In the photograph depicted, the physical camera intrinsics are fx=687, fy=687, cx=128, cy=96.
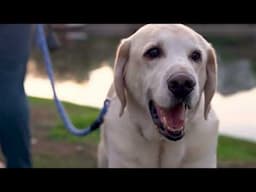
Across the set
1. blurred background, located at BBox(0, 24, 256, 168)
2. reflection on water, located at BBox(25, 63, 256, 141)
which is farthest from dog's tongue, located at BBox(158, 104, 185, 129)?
reflection on water, located at BBox(25, 63, 256, 141)

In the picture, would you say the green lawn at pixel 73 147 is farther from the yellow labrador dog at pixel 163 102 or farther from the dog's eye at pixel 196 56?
the dog's eye at pixel 196 56

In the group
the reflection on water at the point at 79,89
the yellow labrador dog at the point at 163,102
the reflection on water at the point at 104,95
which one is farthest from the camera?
the reflection on water at the point at 79,89

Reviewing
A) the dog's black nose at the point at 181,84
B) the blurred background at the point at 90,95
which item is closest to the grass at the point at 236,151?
the blurred background at the point at 90,95

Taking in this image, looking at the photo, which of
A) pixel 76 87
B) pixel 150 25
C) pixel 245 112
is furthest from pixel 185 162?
pixel 76 87

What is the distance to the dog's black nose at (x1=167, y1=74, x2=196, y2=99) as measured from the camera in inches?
107

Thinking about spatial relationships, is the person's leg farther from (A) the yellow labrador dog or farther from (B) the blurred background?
(B) the blurred background

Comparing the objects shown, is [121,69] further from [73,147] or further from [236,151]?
[236,151]

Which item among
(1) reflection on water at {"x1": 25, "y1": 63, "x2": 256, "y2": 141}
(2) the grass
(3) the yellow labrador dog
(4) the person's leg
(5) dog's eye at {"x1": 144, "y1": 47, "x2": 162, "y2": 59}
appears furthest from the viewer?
(1) reflection on water at {"x1": 25, "y1": 63, "x2": 256, "y2": 141}

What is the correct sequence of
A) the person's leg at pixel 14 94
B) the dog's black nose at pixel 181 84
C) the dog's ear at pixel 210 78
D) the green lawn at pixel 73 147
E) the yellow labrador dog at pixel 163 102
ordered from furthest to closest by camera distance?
the green lawn at pixel 73 147 → the person's leg at pixel 14 94 → the dog's ear at pixel 210 78 → the yellow labrador dog at pixel 163 102 → the dog's black nose at pixel 181 84

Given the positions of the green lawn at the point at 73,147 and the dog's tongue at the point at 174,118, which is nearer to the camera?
the dog's tongue at the point at 174,118

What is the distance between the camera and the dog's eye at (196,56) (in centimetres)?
295
